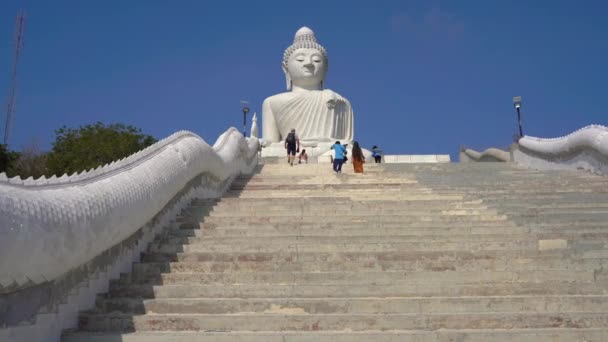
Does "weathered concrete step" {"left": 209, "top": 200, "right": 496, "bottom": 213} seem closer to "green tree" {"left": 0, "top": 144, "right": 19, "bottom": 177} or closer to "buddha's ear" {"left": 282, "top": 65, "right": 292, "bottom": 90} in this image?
"green tree" {"left": 0, "top": 144, "right": 19, "bottom": 177}

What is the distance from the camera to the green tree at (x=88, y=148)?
62.4 feet

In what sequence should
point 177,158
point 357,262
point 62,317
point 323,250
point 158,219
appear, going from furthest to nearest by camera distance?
point 177,158, point 158,219, point 323,250, point 357,262, point 62,317

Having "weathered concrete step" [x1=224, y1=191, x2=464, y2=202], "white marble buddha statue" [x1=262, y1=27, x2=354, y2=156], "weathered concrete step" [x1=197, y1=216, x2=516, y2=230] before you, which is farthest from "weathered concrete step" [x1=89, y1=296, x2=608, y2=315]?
"white marble buddha statue" [x1=262, y1=27, x2=354, y2=156]

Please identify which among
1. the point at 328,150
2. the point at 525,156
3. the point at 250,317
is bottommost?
the point at 250,317

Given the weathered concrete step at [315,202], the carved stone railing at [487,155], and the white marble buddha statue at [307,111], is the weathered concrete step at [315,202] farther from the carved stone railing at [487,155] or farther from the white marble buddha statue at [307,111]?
the white marble buddha statue at [307,111]

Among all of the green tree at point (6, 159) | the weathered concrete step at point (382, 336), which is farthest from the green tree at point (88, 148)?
the weathered concrete step at point (382, 336)

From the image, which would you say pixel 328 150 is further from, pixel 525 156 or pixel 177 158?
pixel 177 158

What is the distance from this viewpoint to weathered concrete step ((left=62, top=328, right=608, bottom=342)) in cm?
413

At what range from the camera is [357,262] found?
17.9ft

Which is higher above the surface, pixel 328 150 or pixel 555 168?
pixel 328 150

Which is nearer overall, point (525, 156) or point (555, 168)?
point (555, 168)

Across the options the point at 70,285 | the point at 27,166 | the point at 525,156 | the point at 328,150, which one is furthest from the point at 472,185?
the point at 27,166

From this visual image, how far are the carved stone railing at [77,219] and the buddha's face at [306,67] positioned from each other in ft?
50.6

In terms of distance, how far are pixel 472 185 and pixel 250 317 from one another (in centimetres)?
609
